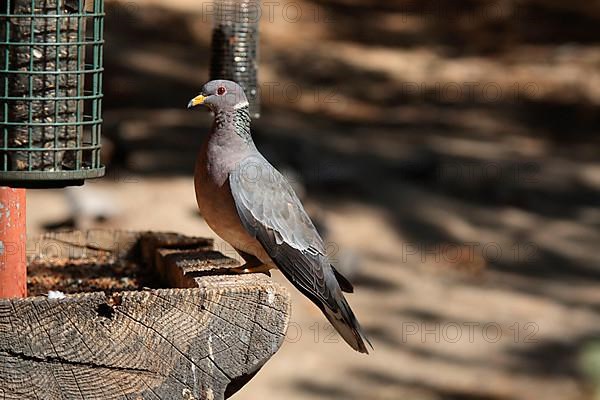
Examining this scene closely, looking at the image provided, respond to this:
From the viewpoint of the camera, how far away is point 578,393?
27.4 feet

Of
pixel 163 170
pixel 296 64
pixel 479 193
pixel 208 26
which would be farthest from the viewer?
pixel 208 26

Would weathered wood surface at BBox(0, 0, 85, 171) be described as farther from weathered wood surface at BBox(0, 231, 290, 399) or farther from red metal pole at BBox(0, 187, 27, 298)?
weathered wood surface at BBox(0, 231, 290, 399)

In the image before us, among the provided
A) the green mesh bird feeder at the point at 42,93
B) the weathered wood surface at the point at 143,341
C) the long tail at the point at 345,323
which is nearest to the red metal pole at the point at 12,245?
the green mesh bird feeder at the point at 42,93

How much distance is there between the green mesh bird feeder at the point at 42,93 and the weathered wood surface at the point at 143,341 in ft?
2.75

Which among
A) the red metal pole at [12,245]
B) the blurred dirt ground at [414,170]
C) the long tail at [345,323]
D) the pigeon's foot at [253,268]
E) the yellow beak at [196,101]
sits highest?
the yellow beak at [196,101]

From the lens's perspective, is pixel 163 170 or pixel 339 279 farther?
pixel 163 170

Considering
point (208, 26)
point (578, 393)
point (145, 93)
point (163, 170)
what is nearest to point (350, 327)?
point (578, 393)

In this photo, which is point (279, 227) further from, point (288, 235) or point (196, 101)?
point (196, 101)

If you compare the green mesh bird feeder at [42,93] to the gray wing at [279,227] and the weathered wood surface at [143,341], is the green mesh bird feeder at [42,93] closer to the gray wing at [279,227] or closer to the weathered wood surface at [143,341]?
the gray wing at [279,227]

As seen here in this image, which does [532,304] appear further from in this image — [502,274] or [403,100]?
[403,100]

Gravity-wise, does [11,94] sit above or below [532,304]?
above

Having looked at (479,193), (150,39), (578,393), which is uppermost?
(150,39)

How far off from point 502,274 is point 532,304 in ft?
2.06

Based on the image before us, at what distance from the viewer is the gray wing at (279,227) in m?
4.44
